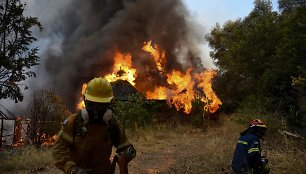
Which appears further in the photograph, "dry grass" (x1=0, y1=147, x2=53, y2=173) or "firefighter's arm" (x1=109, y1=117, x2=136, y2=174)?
"dry grass" (x1=0, y1=147, x2=53, y2=173)

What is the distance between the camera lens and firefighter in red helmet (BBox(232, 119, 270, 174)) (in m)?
5.66

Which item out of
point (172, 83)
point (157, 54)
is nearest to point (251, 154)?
point (172, 83)

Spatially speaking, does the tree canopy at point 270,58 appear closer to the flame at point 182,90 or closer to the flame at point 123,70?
the flame at point 182,90

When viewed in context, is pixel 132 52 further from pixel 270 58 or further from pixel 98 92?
pixel 98 92

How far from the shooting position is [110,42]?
28422 mm

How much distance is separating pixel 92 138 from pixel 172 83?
22.3 m

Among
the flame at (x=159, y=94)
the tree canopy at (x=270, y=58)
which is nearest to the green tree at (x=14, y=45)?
the tree canopy at (x=270, y=58)

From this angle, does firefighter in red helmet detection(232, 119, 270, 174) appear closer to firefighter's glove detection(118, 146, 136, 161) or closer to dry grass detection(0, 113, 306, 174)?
dry grass detection(0, 113, 306, 174)

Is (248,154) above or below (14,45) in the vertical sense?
below

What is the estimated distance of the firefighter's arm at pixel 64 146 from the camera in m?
3.51

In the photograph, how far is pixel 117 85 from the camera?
25234 mm

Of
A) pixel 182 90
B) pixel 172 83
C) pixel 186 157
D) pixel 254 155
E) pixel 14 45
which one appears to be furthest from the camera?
pixel 172 83

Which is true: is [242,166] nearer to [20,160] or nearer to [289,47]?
[20,160]

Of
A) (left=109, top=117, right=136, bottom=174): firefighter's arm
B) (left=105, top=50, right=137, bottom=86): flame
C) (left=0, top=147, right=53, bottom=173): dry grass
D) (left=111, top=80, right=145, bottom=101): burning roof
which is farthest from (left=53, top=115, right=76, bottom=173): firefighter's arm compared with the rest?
(left=105, top=50, right=137, bottom=86): flame
